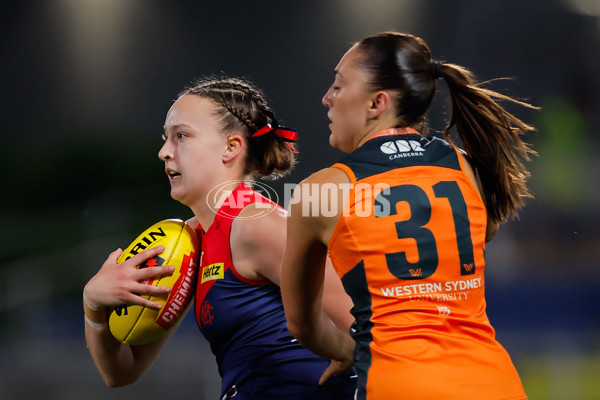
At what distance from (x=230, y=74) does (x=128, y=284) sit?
2753 mm

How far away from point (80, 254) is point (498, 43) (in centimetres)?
297

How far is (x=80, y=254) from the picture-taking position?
4.04m

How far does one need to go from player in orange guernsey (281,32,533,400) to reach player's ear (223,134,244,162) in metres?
0.40

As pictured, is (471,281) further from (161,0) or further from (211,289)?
(161,0)

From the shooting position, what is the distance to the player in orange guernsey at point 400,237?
0.89 meters

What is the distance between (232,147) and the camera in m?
1.46

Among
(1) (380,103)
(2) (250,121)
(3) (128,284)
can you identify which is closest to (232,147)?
(2) (250,121)

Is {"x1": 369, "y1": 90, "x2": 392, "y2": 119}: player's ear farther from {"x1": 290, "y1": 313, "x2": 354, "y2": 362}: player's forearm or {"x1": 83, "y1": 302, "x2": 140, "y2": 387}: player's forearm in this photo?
{"x1": 83, "y1": 302, "x2": 140, "y2": 387}: player's forearm

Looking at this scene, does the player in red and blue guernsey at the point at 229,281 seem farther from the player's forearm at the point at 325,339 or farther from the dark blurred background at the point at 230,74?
the dark blurred background at the point at 230,74

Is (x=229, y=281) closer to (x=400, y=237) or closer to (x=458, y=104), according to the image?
(x=400, y=237)

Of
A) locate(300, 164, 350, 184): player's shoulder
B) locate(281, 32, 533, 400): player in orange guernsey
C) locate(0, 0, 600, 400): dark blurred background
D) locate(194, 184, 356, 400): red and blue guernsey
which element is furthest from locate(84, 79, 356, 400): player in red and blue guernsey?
locate(0, 0, 600, 400): dark blurred background

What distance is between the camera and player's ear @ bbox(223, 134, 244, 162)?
1.45 m

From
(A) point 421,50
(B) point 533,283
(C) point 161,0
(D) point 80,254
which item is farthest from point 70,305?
(A) point 421,50

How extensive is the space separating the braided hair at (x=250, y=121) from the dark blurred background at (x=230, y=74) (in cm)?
218
